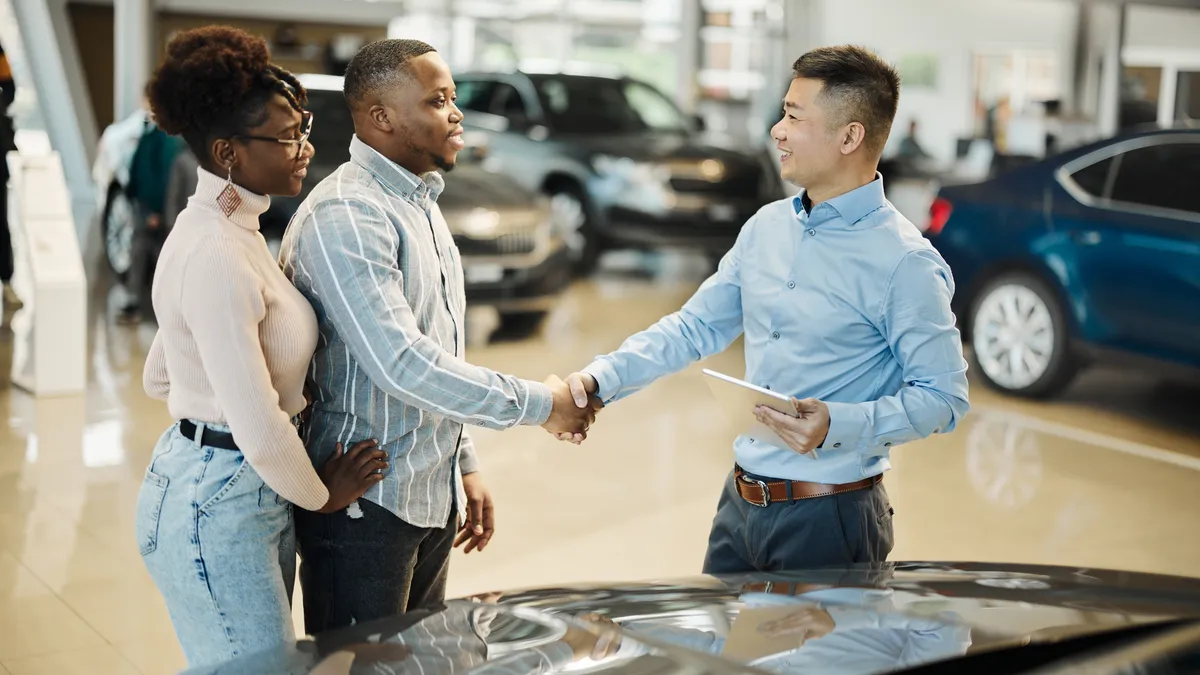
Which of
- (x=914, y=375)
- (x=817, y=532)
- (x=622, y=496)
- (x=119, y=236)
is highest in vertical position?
(x=914, y=375)

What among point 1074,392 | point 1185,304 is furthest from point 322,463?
Answer: point 1074,392

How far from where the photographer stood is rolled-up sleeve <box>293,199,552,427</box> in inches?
84.0

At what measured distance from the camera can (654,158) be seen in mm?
10656

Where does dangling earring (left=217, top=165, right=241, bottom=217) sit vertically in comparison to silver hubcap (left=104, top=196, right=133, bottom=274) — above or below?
above

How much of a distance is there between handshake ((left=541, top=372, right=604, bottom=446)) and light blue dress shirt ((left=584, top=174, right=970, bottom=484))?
32 cm

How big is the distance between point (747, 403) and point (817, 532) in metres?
0.29

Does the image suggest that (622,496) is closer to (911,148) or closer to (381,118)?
(381,118)

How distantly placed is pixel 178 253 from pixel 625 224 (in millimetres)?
8737

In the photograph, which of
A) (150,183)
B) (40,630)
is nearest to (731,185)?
(150,183)

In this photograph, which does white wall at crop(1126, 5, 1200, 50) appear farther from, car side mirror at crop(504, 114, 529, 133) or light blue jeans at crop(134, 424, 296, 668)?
light blue jeans at crop(134, 424, 296, 668)

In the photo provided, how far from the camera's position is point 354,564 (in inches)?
88.7

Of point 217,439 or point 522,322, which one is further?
point 522,322

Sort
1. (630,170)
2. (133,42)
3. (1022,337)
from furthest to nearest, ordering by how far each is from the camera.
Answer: (133,42) < (630,170) < (1022,337)

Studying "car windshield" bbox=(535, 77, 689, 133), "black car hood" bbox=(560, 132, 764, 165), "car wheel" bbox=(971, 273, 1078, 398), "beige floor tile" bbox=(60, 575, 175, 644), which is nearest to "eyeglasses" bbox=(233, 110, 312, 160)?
"beige floor tile" bbox=(60, 575, 175, 644)
